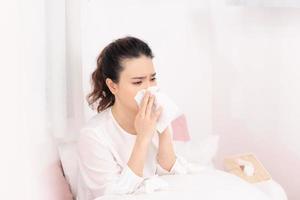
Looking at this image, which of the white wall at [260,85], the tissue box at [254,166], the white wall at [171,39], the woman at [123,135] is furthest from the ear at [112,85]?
the white wall at [260,85]

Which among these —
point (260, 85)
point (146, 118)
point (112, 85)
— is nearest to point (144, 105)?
point (146, 118)

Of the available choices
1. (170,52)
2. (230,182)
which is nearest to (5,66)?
(230,182)

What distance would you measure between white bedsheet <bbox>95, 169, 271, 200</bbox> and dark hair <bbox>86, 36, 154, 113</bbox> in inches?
13.2

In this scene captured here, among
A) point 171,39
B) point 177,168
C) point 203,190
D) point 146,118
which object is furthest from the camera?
point 171,39

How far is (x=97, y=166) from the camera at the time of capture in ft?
4.43

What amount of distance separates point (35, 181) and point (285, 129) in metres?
1.07

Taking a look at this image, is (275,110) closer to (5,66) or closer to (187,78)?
(187,78)

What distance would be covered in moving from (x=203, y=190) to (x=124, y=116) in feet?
1.16

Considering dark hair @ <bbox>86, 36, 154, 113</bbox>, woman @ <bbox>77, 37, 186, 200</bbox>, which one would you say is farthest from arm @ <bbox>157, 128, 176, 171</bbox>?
dark hair @ <bbox>86, 36, 154, 113</bbox>

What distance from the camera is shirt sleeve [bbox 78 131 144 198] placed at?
1321mm

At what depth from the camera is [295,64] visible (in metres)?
1.75

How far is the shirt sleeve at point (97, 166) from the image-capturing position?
1.32m

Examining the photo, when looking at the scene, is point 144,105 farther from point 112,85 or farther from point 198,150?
point 198,150

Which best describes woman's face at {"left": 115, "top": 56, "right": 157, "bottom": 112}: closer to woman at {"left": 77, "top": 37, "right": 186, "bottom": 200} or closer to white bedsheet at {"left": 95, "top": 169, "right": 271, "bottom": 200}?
woman at {"left": 77, "top": 37, "right": 186, "bottom": 200}
